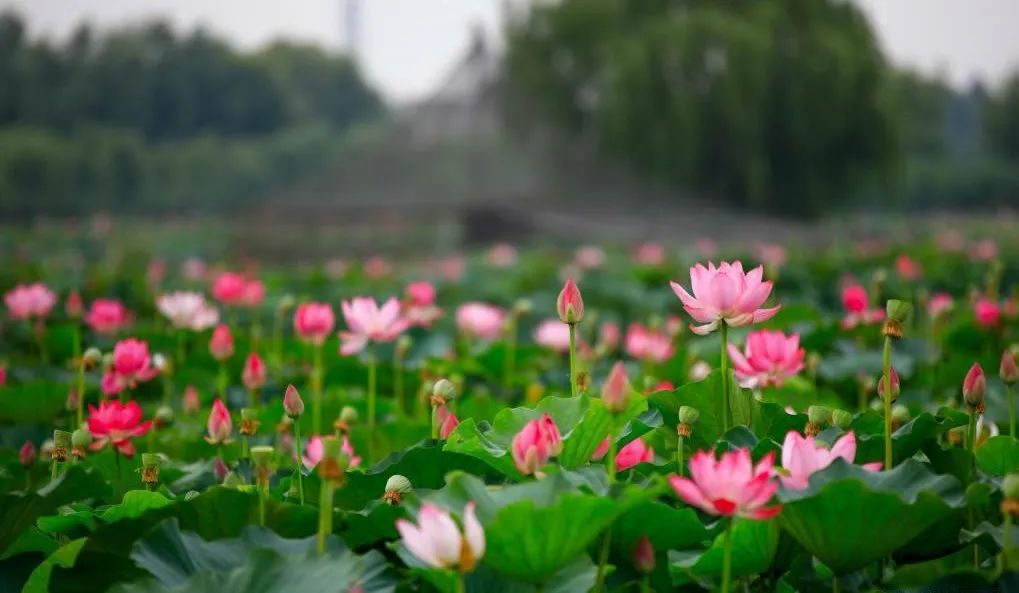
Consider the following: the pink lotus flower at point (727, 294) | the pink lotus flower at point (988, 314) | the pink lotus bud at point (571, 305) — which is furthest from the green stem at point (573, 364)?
the pink lotus flower at point (988, 314)

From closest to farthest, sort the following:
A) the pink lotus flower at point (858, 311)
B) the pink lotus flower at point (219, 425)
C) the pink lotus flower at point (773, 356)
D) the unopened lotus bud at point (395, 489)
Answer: the unopened lotus bud at point (395, 489) < the pink lotus flower at point (219, 425) < the pink lotus flower at point (773, 356) < the pink lotus flower at point (858, 311)

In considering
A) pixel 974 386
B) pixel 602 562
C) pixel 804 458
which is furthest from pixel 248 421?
pixel 974 386

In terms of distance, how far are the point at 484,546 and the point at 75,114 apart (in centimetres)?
2787

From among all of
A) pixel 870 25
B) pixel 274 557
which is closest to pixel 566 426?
pixel 274 557

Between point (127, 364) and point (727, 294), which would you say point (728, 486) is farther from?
point (127, 364)

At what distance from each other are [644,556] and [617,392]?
0.15 metres

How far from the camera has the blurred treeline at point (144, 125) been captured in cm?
2228

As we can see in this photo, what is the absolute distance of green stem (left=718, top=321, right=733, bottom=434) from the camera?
1188 millimetres

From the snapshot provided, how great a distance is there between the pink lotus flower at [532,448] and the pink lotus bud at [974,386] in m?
0.48

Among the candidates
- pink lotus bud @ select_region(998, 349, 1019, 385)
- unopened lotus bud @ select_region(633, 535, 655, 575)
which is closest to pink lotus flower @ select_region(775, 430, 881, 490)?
unopened lotus bud @ select_region(633, 535, 655, 575)

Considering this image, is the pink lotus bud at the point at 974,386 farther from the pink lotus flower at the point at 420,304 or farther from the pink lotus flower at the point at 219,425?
the pink lotus flower at the point at 420,304

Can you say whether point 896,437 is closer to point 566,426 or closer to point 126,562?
point 566,426

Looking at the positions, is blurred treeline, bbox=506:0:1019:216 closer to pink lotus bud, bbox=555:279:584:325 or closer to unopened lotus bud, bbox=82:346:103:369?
unopened lotus bud, bbox=82:346:103:369

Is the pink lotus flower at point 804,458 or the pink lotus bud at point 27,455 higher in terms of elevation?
the pink lotus flower at point 804,458
